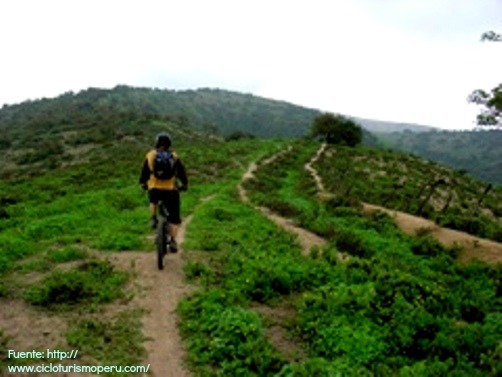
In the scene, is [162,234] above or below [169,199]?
below

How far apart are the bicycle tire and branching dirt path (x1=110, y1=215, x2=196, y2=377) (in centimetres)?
17

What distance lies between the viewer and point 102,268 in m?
10.0

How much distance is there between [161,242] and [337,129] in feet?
204

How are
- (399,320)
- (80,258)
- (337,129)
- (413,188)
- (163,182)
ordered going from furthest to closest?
(337,129), (413,188), (80,258), (163,182), (399,320)

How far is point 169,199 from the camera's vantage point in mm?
10438

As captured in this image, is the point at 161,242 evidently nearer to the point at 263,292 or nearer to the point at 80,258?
the point at 80,258

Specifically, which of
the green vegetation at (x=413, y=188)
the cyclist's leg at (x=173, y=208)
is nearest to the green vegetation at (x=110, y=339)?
the cyclist's leg at (x=173, y=208)

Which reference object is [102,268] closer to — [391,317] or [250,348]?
[250,348]

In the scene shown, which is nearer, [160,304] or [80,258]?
[160,304]

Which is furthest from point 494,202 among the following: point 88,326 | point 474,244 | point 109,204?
point 88,326

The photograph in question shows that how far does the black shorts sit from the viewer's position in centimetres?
1041

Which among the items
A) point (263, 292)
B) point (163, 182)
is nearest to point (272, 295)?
point (263, 292)

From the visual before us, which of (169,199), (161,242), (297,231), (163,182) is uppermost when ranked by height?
(163,182)

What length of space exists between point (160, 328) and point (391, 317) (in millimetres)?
3616
